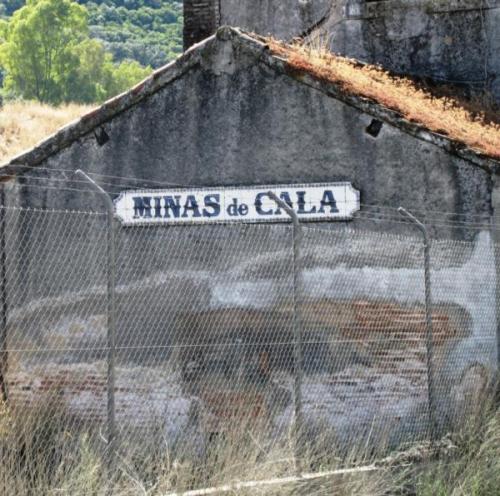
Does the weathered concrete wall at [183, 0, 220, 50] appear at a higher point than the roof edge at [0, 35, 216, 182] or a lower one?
higher

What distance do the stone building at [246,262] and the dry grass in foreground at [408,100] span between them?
0.20 metres

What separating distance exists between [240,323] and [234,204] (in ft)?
4.32

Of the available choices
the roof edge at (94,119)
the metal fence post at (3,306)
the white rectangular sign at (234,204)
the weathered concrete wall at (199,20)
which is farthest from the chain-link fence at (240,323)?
the weathered concrete wall at (199,20)

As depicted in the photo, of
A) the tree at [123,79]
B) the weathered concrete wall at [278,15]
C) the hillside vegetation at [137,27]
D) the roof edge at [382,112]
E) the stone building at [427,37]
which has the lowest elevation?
the roof edge at [382,112]

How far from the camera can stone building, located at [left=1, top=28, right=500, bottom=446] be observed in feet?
39.5

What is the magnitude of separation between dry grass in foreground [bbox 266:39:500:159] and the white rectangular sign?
1135 millimetres

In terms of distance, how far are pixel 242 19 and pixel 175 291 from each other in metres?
9.66

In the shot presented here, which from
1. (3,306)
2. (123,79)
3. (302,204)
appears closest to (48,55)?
(123,79)

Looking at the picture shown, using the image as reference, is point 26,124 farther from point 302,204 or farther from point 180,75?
point 302,204

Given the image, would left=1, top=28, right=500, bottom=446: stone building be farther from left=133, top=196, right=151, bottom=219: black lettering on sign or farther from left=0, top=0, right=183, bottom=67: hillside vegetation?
left=0, top=0, right=183, bottom=67: hillside vegetation

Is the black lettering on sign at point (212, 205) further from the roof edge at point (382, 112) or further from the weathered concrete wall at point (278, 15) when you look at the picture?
the weathered concrete wall at point (278, 15)

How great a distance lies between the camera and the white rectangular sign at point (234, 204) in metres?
12.3

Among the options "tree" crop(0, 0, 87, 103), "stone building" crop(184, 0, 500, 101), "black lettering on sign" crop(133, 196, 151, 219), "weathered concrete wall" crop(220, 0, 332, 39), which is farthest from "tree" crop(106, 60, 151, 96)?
"black lettering on sign" crop(133, 196, 151, 219)

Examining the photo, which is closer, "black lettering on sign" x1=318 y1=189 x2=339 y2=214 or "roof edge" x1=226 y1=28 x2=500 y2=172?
"roof edge" x1=226 y1=28 x2=500 y2=172
